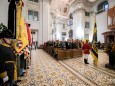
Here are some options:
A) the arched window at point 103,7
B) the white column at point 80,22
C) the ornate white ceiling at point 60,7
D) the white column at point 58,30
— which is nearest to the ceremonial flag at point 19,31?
the arched window at point 103,7

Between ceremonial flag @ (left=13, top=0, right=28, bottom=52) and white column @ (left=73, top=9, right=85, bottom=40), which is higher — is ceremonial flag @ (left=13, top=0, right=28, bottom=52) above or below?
below

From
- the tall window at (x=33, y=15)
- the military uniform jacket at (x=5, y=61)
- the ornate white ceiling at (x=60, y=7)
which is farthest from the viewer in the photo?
the ornate white ceiling at (x=60, y=7)

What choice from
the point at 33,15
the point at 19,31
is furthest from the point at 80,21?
the point at 19,31

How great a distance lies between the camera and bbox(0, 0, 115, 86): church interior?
367 cm

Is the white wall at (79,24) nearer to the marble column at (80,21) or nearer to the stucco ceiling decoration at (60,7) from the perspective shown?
the marble column at (80,21)

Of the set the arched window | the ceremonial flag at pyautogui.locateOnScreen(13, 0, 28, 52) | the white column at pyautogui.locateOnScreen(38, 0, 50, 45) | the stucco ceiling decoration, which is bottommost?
the ceremonial flag at pyautogui.locateOnScreen(13, 0, 28, 52)

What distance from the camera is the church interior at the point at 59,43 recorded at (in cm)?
367

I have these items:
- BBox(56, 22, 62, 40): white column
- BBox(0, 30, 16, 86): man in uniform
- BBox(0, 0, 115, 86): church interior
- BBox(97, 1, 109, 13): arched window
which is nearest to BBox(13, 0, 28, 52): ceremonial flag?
BBox(0, 0, 115, 86): church interior

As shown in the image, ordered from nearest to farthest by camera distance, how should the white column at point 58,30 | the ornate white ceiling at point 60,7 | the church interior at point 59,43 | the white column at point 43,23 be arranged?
the church interior at point 59,43 → the white column at point 43,23 → the ornate white ceiling at point 60,7 → the white column at point 58,30

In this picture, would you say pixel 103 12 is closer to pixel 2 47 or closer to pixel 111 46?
pixel 111 46

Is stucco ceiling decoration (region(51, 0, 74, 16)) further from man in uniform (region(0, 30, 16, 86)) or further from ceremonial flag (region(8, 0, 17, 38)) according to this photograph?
man in uniform (region(0, 30, 16, 86))

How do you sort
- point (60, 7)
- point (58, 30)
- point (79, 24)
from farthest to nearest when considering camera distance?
point (58, 30) < point (60, 7) < point (79, 24)

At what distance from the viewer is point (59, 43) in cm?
1098

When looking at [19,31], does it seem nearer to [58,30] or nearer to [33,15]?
[33,15]
